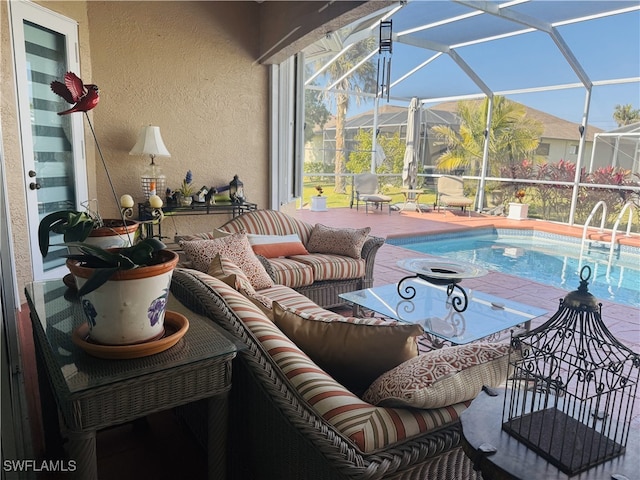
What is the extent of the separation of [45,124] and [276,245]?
89.5 inches

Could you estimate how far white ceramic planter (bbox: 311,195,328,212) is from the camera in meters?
9.29

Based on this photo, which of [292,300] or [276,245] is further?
[276,245]

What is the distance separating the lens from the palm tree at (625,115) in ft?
25.3

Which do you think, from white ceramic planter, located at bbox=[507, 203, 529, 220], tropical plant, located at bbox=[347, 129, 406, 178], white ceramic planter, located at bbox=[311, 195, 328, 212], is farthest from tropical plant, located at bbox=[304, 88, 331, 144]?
white ceramic planter, located at bbox=[507, 203, 529, 220]

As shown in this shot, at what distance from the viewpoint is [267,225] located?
12.0 feet

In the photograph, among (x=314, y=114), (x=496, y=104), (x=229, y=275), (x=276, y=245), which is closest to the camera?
(x=229, y=275)

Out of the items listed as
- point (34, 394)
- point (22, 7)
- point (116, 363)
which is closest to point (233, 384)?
point (116, 363)

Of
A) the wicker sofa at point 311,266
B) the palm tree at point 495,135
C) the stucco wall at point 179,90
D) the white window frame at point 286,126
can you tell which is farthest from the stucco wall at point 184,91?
the palm tree at point 495,135

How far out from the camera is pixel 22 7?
333 cm

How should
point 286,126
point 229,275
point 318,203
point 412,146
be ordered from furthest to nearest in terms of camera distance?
point 412,146
point 318,203
point 286,126
point 229,275

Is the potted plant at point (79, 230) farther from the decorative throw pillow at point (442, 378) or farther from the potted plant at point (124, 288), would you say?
A: the decorative throw pillow at point (442, 378)

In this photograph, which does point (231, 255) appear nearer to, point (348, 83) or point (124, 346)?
point (124, 346)

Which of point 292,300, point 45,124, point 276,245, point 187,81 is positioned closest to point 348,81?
point 187,81

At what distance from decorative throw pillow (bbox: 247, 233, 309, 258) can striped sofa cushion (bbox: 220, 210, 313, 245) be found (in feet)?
0.44
